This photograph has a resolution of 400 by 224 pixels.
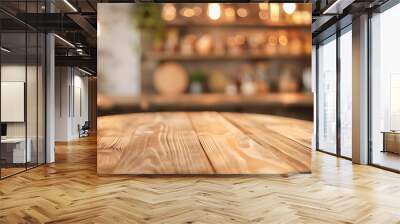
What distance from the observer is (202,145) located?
20.5 ft

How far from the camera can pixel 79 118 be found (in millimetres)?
17469

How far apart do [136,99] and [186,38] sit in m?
1.21

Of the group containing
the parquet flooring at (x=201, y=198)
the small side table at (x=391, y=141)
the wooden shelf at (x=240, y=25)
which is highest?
the wooden shelf at (x=240, y=25)

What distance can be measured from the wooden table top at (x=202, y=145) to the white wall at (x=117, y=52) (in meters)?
0.63

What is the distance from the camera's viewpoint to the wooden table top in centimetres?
620

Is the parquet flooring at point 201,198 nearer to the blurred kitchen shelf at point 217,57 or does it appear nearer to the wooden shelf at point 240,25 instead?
the blurred kitchen shelf at point 217,57

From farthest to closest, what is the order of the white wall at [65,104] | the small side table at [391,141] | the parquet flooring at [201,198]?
the white wall at [65,104] < the small side table at [391,141] < the parquet flooring at [201,198]

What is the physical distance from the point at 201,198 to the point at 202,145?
5.30 ft

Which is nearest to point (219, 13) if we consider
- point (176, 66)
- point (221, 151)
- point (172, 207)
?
point (176, 66)

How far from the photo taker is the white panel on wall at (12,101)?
5.99 m

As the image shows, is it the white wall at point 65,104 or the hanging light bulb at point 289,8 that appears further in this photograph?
the white wall at point 65,104

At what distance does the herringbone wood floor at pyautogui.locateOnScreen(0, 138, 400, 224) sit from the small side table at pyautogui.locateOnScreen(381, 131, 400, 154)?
493mm

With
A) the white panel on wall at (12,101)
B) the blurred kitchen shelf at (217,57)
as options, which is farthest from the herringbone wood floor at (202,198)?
the blurred kitchen shelf at (217,57)

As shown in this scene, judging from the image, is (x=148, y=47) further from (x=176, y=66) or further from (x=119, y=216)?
(x=119, y=216)
